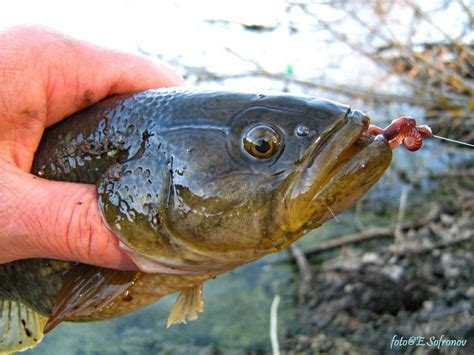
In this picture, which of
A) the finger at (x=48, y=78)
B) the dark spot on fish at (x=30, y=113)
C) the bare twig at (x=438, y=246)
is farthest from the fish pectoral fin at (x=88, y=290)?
the bare twig at (x=438, y=246)

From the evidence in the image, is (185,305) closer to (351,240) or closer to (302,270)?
(302,270)

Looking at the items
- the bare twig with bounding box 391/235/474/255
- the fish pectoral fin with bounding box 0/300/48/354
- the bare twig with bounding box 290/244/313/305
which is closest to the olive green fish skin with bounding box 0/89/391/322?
the fish pectoral fin with bounding box 0/300/48/354

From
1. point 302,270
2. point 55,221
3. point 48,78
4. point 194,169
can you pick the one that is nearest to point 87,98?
point 48,78

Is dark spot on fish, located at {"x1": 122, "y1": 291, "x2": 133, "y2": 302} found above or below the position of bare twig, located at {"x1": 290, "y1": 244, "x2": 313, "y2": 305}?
above

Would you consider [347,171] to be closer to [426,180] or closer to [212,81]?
[212,81]

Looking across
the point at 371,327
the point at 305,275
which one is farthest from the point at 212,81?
the point at 371,327

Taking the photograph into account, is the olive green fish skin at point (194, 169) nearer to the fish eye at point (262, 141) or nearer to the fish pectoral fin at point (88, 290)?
the fish eye at point (262, 141)

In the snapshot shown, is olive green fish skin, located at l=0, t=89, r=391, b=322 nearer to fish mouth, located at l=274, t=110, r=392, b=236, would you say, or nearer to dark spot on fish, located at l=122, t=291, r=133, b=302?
fish mouth, located at l=274, t=110, r=392, b=236
